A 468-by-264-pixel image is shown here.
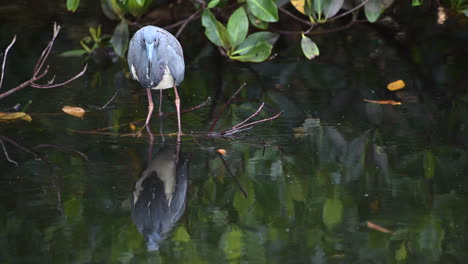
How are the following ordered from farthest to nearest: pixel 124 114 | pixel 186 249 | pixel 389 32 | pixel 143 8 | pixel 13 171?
1. pixel 389 32
2. pixel 143 8
3. pixel 124 114
4. pixel 13 171
5. pixel 186 249

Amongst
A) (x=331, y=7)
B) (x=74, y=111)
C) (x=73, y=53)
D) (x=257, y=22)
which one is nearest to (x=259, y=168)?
(x=74, y=111)

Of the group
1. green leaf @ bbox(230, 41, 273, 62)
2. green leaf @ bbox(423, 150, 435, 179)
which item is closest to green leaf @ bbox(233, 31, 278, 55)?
green leaf @ bbox(230, 41, 273, 62)

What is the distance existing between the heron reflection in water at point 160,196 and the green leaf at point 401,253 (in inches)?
36.2

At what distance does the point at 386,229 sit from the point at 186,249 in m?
0.82

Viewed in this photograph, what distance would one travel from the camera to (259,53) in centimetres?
509

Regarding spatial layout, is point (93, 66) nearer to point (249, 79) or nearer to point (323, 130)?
point (249, 79)

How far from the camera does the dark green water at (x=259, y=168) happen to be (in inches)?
118

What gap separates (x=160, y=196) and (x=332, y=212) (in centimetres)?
79

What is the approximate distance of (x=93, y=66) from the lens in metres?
5.74

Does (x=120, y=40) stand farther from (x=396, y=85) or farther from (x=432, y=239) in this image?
(x=432, y=239)

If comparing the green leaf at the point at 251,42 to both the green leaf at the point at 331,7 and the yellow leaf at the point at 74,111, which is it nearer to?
the green leaf at the point at 331,7

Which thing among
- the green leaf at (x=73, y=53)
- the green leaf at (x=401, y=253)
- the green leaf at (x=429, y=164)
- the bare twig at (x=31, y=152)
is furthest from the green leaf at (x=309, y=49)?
the green leaf at (x=401, y=253)

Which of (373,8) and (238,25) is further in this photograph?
(373,8)

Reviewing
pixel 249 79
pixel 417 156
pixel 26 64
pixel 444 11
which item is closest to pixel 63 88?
pixel 26 64
